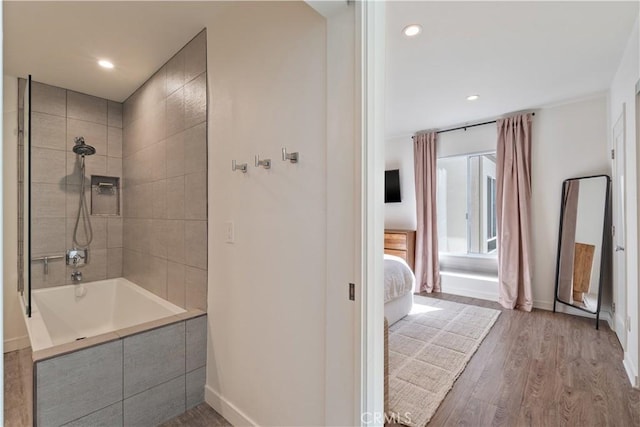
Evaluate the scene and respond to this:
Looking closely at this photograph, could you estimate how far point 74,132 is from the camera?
306 centimetres

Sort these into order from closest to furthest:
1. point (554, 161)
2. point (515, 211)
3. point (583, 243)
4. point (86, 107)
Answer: point (86, 107) < point (583, 243) < point (554, 161) < point (515, 211)

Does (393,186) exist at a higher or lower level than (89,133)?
lower

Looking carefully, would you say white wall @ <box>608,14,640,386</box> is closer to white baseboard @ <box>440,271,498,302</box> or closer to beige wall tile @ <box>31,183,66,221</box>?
white baseboard @ <box>440,271,498,302</box>

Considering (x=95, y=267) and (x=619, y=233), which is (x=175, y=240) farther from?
(x=619, y=233)

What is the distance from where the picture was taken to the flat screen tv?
195 inches

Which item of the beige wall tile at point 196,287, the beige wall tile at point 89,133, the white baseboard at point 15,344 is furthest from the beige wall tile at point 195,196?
the white baseboard at point 15,344

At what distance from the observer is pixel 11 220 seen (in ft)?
9.19

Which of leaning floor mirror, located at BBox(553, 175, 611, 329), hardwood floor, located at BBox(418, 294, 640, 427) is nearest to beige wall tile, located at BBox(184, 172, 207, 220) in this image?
hardwood floor, located at BBox(418, 294, 640, 427)

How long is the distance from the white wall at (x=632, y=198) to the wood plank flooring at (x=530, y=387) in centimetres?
23

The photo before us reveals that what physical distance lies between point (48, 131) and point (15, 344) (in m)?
1.96

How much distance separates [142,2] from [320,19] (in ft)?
3.90

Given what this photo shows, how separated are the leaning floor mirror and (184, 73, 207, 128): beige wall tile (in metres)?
3.91

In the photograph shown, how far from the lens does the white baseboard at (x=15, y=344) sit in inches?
109

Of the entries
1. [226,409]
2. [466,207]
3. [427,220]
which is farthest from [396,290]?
[466,207]
